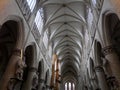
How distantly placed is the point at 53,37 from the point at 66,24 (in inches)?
101

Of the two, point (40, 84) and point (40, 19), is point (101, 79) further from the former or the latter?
point (40, 19)

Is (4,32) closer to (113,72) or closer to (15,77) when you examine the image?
(15,77)

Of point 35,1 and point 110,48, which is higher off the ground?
point 35,1

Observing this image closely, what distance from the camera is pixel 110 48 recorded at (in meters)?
10.3

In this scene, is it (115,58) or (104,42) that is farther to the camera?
(104,42)

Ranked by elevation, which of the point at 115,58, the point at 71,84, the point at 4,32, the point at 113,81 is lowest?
the point at 113,81

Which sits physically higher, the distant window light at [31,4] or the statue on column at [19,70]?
the distant window light at [31,4]

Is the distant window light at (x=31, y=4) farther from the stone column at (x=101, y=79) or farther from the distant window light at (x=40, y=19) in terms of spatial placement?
the stone column at (x=101, y=79)

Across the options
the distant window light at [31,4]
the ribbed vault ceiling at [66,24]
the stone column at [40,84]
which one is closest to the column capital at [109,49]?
the ribbed vault ceiling at [66,24]

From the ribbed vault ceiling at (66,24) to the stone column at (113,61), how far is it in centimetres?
742

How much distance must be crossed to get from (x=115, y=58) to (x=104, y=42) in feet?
5.03

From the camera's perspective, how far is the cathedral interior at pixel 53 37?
32.7 feet

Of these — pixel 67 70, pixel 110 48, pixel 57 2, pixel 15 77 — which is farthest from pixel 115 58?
pixel 67 70

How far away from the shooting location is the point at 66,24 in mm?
22000
